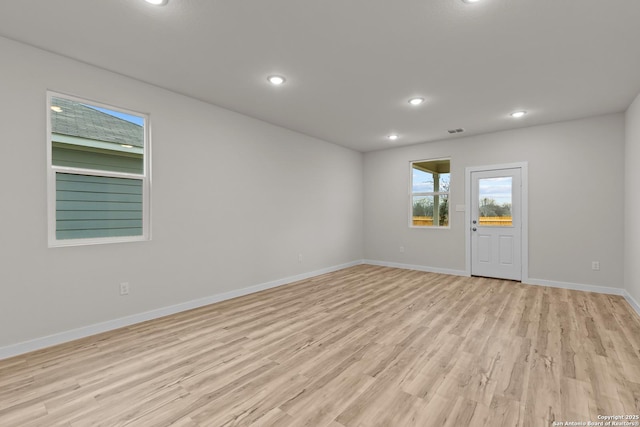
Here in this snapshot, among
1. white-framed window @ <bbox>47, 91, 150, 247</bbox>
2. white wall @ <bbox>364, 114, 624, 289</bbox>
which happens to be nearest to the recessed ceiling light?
white-framed window @ <bbox>47, 91, 150, 247</bbox>

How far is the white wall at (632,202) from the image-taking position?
3.65 m

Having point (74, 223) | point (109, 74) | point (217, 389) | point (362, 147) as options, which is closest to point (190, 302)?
point (74, 223)

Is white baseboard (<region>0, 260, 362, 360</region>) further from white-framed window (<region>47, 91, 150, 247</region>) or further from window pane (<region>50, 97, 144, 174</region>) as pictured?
window pane (<region>50, 97, 144, 174</region>)

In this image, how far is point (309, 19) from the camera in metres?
2.28

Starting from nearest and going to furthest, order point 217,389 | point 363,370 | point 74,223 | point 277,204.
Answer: point 217,389 < point 363,370 < point 74,223 < point 277,204

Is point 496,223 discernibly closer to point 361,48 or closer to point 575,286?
point 575,286

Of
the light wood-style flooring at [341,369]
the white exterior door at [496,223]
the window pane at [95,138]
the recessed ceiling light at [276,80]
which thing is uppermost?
the recessed ceiling light at [276,80]

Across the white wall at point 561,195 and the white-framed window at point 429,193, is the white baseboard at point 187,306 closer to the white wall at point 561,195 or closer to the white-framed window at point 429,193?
the white wall at point 561,195

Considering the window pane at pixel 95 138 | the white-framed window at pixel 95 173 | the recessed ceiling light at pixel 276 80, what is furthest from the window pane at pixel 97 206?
the recessed ceiling light at pixel 276 80

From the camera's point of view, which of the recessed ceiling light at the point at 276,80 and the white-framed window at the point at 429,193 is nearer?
the recessed ceiling light at the point at 276,80

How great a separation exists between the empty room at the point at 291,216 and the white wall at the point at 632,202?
56 mm

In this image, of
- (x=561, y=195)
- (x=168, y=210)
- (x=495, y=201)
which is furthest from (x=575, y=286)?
(x=168, y=210)

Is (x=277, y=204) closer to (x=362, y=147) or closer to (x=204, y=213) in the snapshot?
(x=204, y=213)

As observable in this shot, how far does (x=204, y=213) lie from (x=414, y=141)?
4.28m
